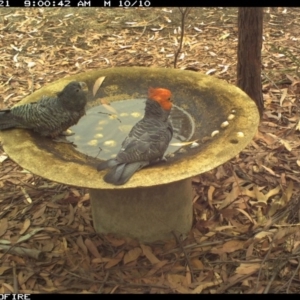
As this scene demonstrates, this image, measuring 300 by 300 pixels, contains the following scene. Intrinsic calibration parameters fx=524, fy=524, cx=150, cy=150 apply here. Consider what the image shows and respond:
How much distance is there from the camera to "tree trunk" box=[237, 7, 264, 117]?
4.20m

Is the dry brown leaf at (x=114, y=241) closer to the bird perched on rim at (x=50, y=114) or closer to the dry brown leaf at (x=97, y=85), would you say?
the bird perched on rim at (x=50, y=114)

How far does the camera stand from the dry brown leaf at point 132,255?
3314mm

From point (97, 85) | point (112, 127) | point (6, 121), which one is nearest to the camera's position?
point (6, 121)

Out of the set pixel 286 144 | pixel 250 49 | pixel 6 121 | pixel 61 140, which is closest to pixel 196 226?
pixel 61 140

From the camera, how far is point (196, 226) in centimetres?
356

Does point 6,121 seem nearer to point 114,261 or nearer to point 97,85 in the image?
point 97,85

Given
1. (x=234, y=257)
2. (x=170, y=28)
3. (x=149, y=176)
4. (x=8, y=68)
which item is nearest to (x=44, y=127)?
(x=149, y=176)

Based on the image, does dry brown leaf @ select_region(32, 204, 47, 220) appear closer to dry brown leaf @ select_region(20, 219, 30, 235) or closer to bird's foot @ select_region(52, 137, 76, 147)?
dry brown leaf @ select_region(20, 219, 30, 235)

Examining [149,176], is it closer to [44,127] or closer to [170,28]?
[44,127]

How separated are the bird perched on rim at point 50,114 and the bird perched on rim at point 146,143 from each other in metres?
0.41

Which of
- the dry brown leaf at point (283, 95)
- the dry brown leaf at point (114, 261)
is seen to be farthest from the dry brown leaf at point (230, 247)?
the dry brown leaf at point (283, 95)

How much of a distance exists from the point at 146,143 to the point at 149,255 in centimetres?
84
